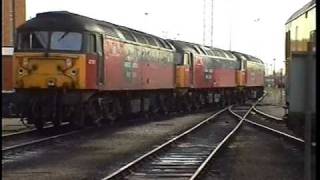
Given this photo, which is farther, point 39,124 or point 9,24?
point 9,24

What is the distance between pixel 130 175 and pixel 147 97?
58.1 feet

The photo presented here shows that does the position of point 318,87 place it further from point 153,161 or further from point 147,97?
point 147,97

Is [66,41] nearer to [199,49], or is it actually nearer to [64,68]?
[64,68]

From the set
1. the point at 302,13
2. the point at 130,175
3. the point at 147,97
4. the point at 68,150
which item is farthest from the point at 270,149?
the point at 147,97

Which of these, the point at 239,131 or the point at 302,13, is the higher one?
the point at 302,13

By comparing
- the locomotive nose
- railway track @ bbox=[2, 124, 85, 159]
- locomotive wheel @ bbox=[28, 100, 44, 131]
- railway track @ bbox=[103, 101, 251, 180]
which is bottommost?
A: railway track @ bbox=[103, 101, 251, 180]

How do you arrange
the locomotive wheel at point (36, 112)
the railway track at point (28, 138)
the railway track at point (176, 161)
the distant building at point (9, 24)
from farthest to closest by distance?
the distant building at point (9, 24)
the locomotive wheel at point (36, 112)
the railway track at point (28, 138)
the railway track at point (176, 161)

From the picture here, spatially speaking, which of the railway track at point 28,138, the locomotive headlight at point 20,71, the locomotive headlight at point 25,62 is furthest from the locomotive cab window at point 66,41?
the railway track at point 28,138

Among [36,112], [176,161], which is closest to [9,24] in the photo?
[36,112]

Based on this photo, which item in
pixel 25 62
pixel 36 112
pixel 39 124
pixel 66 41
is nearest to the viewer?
pixel 36 112

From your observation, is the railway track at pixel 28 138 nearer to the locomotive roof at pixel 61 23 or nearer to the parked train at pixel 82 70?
the parked train at pixel 82 70

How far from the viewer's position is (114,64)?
23.8 m

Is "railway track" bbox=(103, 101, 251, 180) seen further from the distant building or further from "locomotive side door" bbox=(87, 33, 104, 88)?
the distant building

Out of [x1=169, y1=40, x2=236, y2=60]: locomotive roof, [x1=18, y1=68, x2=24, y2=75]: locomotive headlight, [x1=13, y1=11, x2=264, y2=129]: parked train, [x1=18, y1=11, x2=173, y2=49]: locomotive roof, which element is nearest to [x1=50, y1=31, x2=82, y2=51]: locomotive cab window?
[x1=13, y1=11, x2=264, y2=129]: parked train
